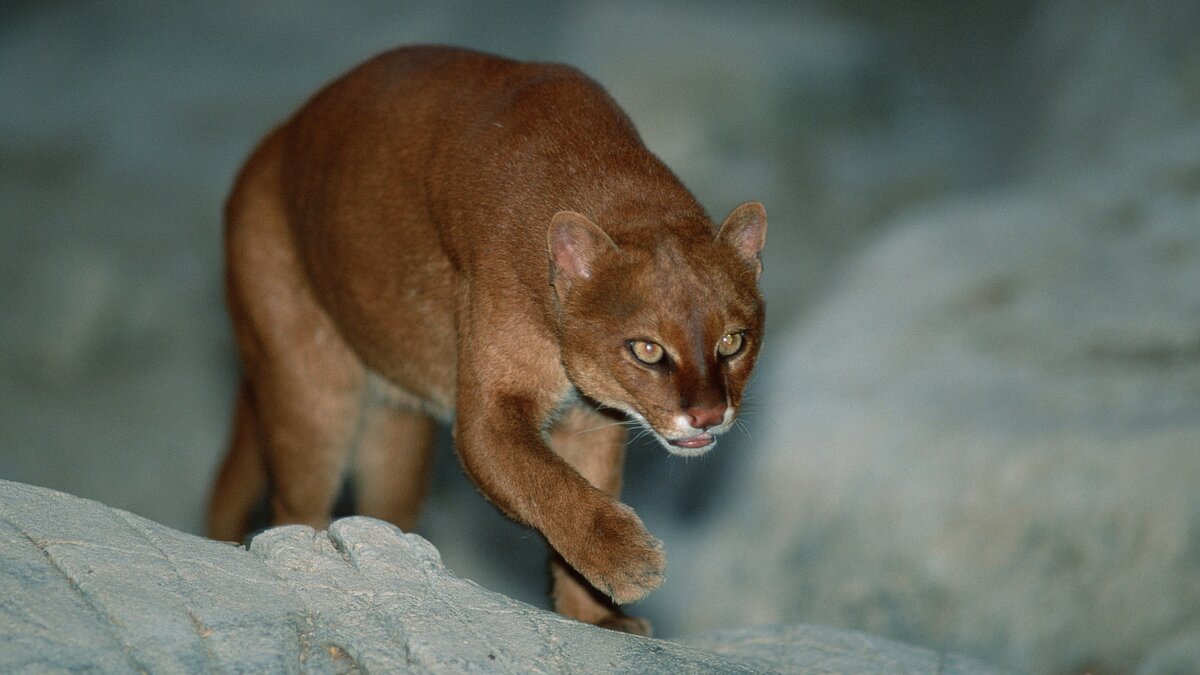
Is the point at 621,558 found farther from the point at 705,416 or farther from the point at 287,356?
the point at 287,356

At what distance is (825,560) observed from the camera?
7.19 metres

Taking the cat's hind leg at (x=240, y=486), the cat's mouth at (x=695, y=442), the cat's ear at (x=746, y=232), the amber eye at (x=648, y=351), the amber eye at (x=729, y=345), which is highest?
the cat's ear at (x=746, y=232)

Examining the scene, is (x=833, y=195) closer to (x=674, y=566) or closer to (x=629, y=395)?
(x=674, y=566)

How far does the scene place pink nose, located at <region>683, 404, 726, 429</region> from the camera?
13.0 ft

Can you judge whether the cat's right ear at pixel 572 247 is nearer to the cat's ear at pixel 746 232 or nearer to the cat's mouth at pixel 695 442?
the cat's ear at pixel 746 232

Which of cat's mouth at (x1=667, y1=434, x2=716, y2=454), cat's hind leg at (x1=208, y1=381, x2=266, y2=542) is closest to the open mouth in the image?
cat's mouth at (x1=667, y1=434, x2=716, y2=454)

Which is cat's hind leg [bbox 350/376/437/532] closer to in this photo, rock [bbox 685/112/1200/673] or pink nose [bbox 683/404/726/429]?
rock [bbox 685/112/1200/673]

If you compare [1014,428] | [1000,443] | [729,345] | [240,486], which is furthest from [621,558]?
[1014,428]

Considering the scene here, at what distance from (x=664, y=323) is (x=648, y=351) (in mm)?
105

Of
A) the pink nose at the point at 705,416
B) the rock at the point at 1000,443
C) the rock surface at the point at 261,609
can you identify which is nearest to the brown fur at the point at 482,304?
the pink nose at the point at 705,416

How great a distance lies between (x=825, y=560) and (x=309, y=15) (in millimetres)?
7409

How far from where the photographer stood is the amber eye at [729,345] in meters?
4.12

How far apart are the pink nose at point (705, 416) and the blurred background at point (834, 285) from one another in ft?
2.04

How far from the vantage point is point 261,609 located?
11.5ft
